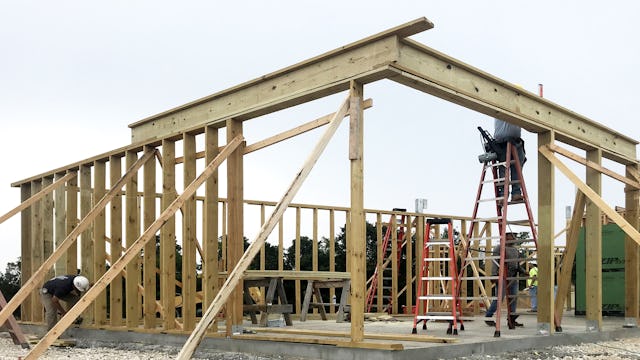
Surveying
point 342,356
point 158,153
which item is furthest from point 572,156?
point 158,153

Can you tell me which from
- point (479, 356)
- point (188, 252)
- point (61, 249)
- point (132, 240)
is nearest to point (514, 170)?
point (479, 356)

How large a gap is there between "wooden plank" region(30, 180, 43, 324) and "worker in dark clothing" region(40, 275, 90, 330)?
1.87 metres

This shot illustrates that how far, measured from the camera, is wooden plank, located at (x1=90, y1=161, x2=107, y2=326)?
10.5 m

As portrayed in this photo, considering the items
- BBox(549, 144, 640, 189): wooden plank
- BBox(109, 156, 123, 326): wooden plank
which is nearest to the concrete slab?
BBox(109, 156, 123, 326): wooden plank

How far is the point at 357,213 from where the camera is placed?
657 centimetres

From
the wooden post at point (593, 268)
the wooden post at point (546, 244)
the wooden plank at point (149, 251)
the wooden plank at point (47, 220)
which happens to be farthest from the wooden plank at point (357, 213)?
the wooden plank at point (47, 220)

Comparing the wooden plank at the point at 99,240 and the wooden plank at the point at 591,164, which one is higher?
the wooden plank at the point at 591,164

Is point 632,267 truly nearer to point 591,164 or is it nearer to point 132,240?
point 591,164

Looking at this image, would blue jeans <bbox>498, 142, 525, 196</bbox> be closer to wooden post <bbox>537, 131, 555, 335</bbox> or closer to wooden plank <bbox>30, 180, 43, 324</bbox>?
wooden post <bbox>537, 131, 555, 335</bbox>

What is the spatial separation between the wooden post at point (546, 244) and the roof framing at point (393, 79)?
58cm

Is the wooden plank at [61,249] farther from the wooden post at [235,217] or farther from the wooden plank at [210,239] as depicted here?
the wooden post at [235,217]

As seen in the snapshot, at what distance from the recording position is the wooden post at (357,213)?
6480 mm

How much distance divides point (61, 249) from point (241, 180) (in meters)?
2.54

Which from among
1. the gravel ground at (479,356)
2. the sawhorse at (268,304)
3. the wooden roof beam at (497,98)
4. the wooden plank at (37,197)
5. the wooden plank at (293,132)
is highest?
the wooden roof beam at (497,98)
